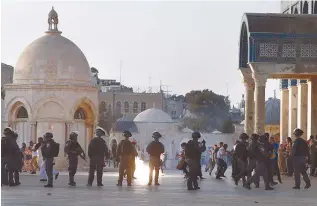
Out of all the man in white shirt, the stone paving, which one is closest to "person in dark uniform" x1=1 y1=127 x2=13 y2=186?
the stone paving

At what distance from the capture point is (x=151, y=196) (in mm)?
16891

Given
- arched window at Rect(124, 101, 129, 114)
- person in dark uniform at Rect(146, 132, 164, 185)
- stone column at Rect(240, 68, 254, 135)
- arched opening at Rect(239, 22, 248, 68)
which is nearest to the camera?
person in dark uniform at Rect(146, 132, 164, 185)

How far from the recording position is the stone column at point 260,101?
88.4 ft

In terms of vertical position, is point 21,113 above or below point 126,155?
above

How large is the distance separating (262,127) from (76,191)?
9.85m

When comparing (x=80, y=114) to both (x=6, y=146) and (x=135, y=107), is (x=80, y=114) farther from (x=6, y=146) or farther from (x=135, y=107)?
(x=135, y=107)

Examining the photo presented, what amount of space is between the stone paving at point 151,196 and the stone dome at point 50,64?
1605 centimetres

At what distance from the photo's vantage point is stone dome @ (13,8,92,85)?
3662 centimetres

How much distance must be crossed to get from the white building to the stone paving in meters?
15.8

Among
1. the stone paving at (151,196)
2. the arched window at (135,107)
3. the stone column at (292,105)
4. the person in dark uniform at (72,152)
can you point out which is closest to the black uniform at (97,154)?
the stone paving at (151,196)

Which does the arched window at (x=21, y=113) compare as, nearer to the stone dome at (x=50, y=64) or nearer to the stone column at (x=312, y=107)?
the stone dome at (x=50, y=64)

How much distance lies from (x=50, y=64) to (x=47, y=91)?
104 cm

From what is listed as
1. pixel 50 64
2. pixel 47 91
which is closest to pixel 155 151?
pixel 47 91

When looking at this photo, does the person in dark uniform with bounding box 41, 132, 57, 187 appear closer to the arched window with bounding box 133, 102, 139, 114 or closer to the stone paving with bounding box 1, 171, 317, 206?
the stone paving with bounding box 1, 171, 317, 206
